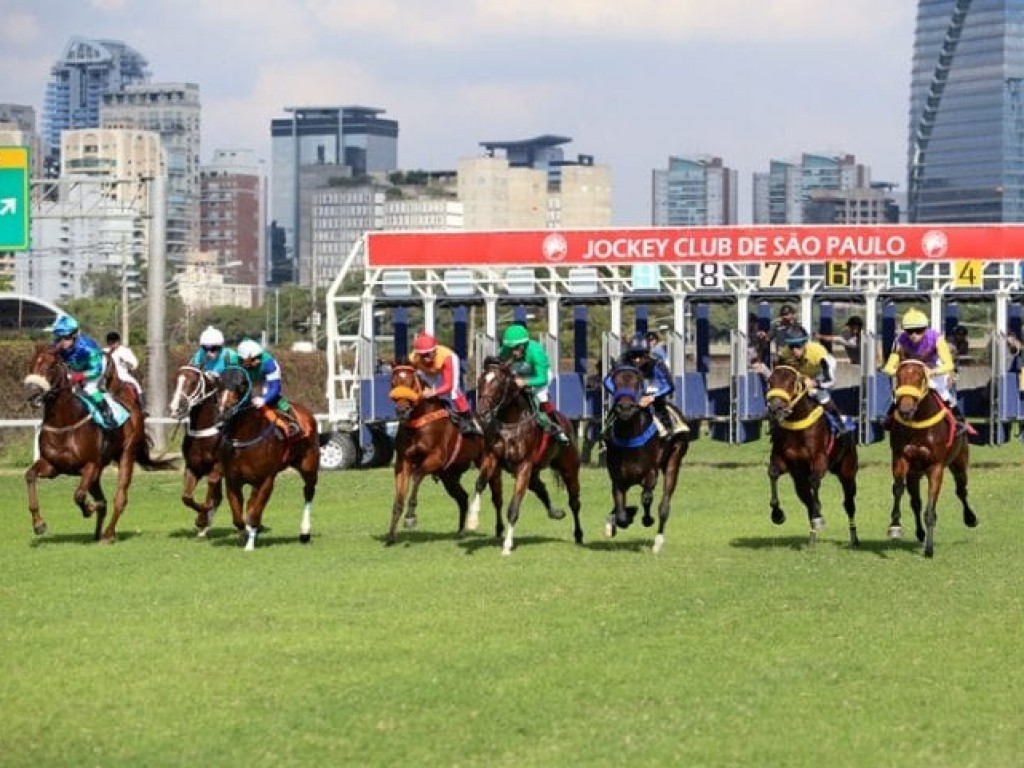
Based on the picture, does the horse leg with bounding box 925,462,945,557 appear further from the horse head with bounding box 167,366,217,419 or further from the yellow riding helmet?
the horse head with bounding box 167,366,217,419

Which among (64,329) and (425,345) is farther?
(64,329)

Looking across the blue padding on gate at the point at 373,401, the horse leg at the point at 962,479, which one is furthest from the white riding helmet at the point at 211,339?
the blue padding on gate at the point at 373,401

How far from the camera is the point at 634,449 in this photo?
839 inches

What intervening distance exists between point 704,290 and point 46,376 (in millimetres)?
19250

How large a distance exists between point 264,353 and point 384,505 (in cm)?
777

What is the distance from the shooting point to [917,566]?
20.5 meters

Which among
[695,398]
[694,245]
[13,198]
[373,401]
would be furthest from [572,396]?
[13,198]

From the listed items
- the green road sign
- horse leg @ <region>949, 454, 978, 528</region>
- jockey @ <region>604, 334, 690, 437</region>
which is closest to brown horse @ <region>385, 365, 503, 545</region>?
jockey @ <region>604, 334, 690, 437</region>

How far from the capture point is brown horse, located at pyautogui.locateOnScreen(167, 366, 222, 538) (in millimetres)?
21953

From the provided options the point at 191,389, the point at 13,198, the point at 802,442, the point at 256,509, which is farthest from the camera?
the point at 13,198

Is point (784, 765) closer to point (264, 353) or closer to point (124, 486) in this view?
point (264, 353)

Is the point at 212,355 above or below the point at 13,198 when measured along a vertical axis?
below

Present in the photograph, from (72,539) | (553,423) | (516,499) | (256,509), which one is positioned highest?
(553,423)

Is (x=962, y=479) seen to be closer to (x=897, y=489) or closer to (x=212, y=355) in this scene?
(x=897, y=489)
